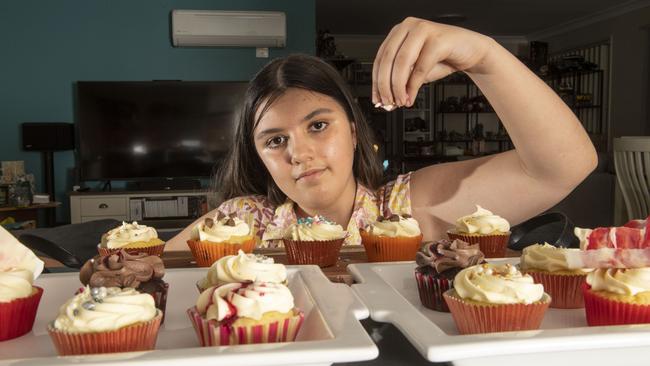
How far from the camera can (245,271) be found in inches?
34.9

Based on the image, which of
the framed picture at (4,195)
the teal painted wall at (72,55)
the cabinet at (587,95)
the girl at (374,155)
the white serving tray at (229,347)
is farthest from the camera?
the cabinet at (587,95)

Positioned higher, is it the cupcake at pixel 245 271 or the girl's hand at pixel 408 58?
the girl's hand at pixel 408 58

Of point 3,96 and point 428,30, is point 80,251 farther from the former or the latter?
point 3,96

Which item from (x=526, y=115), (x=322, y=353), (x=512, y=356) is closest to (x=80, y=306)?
(x=322, y=353)

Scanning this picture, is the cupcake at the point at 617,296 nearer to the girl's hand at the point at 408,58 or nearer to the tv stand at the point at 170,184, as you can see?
the girl's hand at the point at 408,58

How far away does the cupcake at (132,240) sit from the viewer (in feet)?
4.09

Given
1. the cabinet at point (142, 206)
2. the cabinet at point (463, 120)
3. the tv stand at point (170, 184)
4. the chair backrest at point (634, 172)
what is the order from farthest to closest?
the cabinet at point (463, 120), the tv stand at point (170, 184), the cabinet at point (142, 206), the chair backrest at point (634, 172)

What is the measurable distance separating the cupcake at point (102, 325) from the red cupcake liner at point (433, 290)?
41cm

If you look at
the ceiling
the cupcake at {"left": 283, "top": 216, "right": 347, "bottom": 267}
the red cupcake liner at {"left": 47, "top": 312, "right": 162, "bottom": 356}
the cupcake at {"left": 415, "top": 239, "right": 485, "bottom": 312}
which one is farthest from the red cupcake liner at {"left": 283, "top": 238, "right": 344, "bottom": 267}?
the ceiling

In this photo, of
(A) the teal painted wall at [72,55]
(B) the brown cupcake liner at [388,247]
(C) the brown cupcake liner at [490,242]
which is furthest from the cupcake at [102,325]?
(A) the teal painted wall at [72,55]

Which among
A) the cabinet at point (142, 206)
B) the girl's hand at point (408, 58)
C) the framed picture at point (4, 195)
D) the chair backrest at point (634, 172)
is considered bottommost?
the cabinet at point (142, 206)

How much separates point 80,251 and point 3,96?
4749 mm

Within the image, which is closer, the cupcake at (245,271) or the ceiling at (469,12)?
the cupcake at (245,271)

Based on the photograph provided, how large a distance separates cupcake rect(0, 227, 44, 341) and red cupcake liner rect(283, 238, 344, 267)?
49 centimetres
